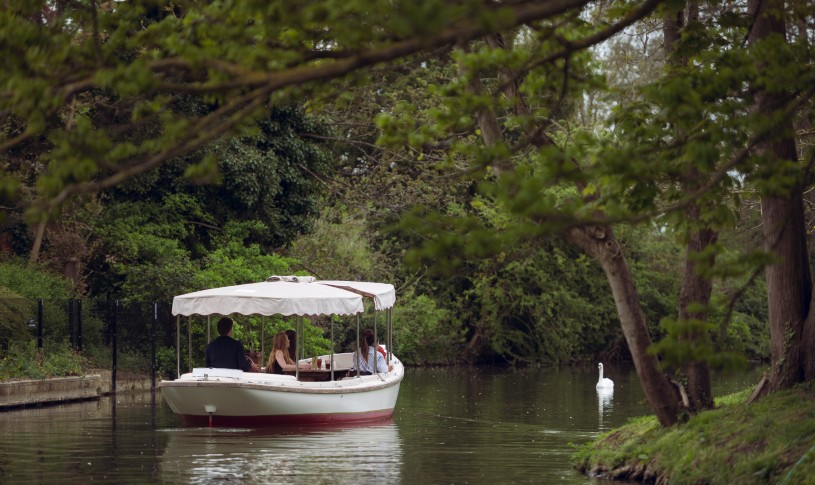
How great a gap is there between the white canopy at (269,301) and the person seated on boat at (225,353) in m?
0.30

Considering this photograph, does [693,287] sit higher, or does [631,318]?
[693,287]

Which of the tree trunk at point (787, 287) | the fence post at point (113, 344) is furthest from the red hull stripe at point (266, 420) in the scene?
the tree trunk at point (787, 287)

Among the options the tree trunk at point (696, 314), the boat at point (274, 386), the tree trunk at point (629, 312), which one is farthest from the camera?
the boat at point (274, 386)

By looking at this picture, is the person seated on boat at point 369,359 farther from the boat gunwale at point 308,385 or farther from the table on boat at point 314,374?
the table on boat at point 314,374

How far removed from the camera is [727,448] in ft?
46.1

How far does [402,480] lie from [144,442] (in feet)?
20.9

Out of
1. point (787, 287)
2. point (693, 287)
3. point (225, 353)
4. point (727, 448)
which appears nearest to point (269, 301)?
point (225, 353)

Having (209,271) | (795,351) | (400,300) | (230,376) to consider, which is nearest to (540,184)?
(795,351)

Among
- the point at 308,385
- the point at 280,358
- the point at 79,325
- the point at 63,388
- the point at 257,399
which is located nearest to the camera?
the point at 257,399

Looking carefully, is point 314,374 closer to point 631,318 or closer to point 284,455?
point 284,455

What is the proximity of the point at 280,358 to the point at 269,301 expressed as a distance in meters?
1.70

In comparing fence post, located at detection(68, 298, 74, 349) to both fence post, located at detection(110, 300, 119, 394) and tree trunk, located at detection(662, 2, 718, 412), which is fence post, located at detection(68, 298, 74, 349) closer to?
fence post, located at detection(110, 300, 119, 394)

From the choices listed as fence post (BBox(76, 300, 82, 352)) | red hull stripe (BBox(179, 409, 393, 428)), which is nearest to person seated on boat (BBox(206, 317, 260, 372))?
red hull stripe (BBox(179, 409, 393, 428))

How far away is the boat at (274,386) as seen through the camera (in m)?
23.3
